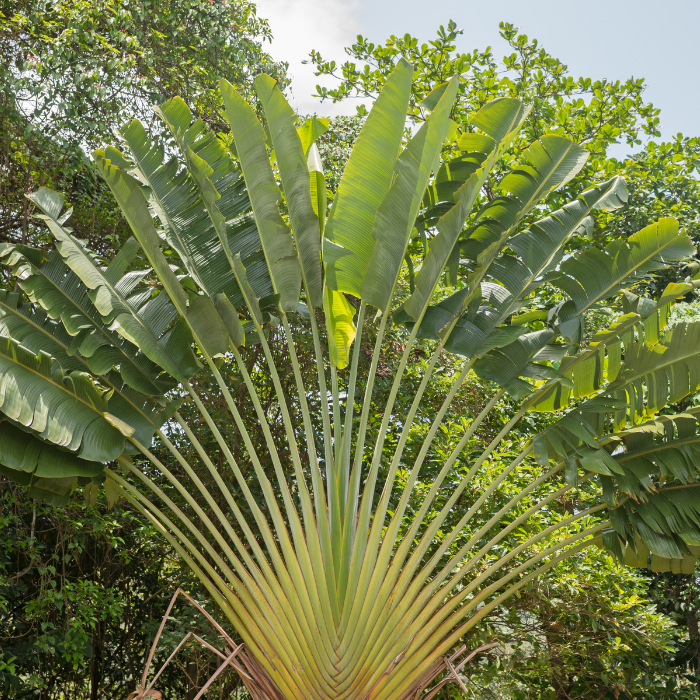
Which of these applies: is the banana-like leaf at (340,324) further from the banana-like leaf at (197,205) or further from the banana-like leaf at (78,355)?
the banana-like leaf at (78,355)

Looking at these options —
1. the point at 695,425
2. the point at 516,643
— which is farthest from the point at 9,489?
the point at 695,425

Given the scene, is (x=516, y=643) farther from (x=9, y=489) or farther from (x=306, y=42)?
(x=306, y=42)

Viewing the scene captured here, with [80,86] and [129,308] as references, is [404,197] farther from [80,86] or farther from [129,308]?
[80,86]

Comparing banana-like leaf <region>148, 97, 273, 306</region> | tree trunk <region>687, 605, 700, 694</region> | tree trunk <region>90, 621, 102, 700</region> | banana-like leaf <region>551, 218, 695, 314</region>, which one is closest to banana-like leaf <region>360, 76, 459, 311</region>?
banana-like leaf <region>148, 97, 273, 306</region>

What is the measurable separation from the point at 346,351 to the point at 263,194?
3.91 ft

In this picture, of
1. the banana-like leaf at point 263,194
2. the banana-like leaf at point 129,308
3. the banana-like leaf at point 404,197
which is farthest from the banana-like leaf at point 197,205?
the banana-like leaf at point 404,197

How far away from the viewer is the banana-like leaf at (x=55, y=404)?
3018 mm

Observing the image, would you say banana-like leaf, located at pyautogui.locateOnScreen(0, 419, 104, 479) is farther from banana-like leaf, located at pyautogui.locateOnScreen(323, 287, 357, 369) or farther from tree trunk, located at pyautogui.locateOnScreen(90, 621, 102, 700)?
tree trunk, located at pyautogui.locateOnScreen(90, 621, 102, 700)

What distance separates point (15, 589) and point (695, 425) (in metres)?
5.18

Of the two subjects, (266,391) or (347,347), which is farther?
(266,391)

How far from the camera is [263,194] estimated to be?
147 inches

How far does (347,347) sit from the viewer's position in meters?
4.07

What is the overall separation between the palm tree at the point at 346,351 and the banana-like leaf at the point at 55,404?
0.01 m

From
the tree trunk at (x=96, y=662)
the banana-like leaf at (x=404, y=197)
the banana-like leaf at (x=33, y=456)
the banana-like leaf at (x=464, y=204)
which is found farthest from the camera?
the tree trunk at (x=96, y=662)
